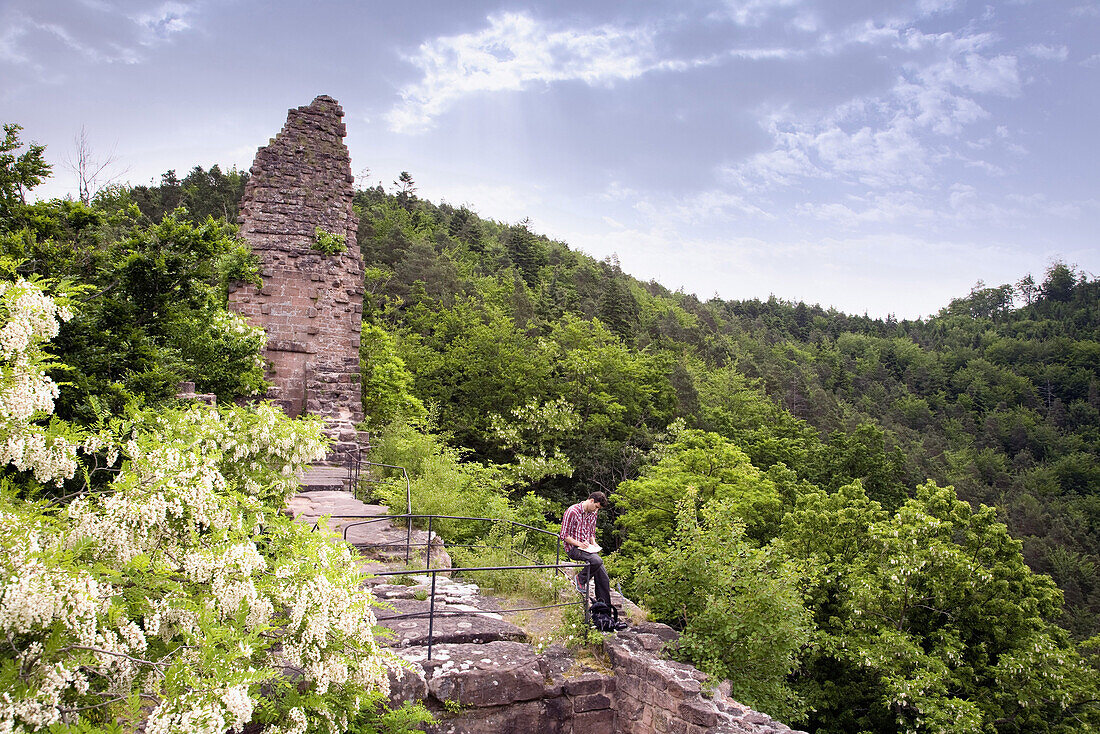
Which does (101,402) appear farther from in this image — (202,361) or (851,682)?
(851,682)

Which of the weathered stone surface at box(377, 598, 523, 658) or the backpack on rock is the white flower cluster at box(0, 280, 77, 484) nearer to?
the weathered stone surface at box(377, 598, 523, 658)

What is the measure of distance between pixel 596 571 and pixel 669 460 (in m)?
16.4

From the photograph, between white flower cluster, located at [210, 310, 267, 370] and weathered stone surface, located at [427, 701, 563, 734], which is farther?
white flower cluster, located at [210, 310, 267, 370]

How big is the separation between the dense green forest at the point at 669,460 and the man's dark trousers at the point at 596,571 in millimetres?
1210

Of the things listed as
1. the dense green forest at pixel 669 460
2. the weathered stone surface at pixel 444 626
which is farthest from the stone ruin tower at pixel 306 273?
the weathered stone surface at pixel 444 626

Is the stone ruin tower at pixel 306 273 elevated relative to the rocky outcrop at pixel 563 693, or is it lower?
elevated

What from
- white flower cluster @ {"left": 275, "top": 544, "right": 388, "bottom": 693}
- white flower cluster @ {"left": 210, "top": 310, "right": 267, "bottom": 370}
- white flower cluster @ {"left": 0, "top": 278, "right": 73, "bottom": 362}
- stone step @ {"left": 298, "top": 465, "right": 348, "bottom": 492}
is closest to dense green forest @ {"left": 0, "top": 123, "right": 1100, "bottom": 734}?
white flower cluster @ {"left": 210, "top": 310, "right": 267, "bottom": 370}

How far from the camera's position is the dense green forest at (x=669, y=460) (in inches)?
304

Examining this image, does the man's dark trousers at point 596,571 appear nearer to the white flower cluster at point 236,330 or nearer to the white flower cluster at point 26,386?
the white flower cluster at point 26,386

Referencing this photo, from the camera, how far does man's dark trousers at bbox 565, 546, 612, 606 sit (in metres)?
7.42

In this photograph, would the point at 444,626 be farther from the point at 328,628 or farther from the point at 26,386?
the point at 26,386

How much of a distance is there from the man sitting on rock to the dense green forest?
1283 mm

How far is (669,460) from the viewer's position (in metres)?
23.3

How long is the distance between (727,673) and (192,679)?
640cm
